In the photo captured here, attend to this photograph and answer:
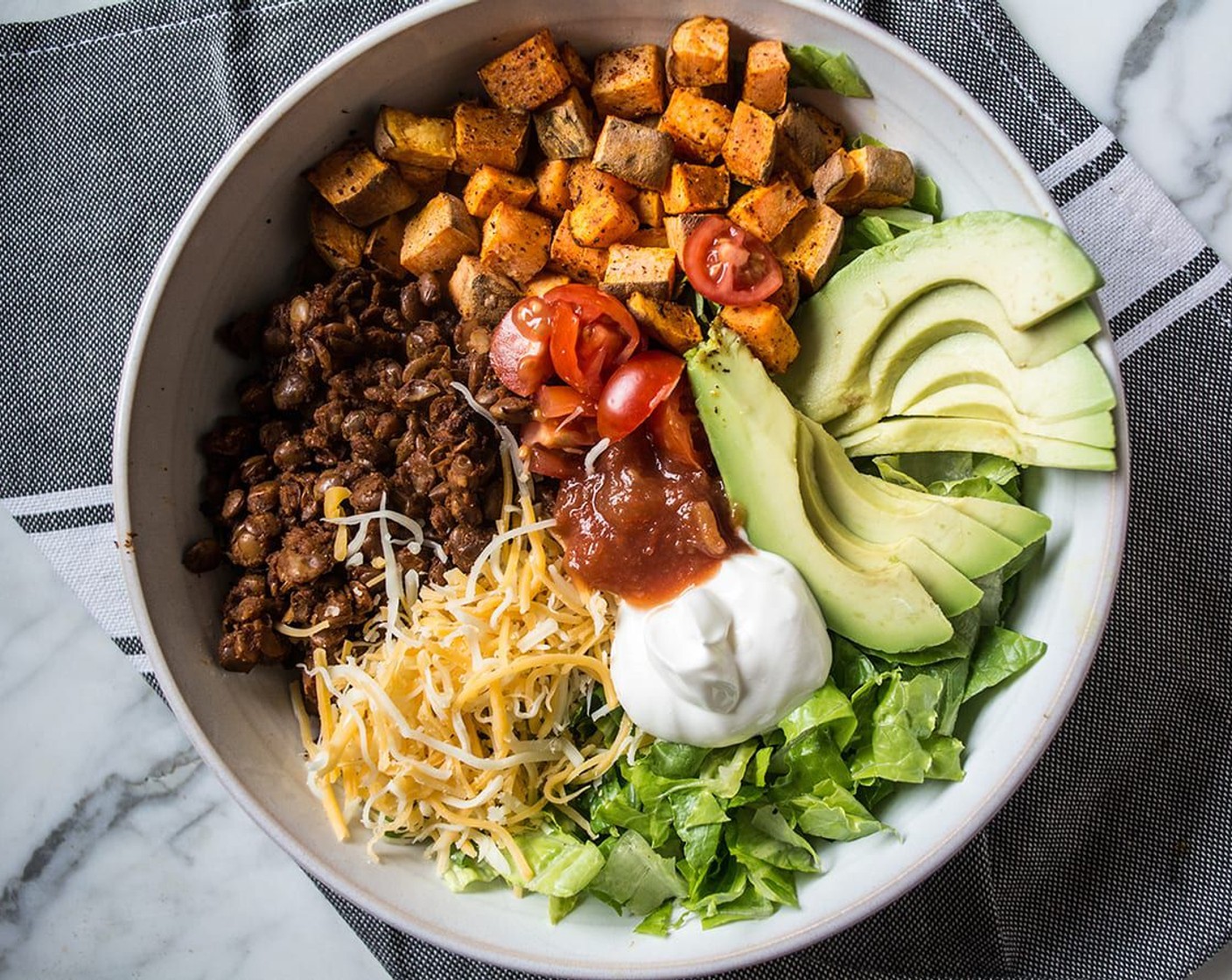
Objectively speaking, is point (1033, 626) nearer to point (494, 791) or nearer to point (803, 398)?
point (803, 398)

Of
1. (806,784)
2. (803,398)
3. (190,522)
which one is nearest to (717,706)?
(806,784)

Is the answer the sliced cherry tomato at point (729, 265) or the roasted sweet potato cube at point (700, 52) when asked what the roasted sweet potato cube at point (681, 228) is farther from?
the roasted sweet potato cube at point (700, 52)

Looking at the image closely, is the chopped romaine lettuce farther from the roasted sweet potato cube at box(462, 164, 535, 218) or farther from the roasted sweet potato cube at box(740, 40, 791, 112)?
the roasted sweet potato cube at box(462, 164, 535, 218)

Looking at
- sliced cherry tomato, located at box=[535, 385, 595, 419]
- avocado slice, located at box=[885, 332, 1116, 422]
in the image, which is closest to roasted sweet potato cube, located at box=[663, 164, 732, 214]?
sliced cherry tomato, located at box=[535, 385, 595, 419]

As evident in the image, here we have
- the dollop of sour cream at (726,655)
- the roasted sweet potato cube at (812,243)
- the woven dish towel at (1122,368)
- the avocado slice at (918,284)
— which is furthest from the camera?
the woven dish towel at (1122,368)

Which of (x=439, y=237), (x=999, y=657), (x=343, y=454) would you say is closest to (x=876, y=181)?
(x=439, y=237)

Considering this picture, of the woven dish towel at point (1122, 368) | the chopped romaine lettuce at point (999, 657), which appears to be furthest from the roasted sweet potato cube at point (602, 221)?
the chopped romaine lettuce at point (999, 657)

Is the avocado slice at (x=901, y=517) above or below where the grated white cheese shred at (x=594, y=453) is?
above
